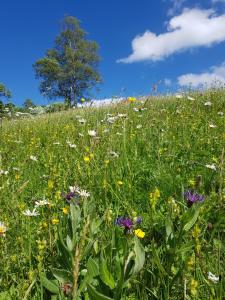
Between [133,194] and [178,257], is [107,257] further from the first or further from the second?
[133,194]

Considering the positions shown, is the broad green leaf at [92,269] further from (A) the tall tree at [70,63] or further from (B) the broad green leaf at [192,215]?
(A) the tall tree at [70,63]

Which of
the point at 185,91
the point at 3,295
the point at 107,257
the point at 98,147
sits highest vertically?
the point at 185,91

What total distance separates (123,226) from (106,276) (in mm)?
712

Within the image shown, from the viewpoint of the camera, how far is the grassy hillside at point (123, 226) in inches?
64.5

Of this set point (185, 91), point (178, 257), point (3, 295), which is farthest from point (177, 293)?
point (185, 91)

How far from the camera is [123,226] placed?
2299 millimetres

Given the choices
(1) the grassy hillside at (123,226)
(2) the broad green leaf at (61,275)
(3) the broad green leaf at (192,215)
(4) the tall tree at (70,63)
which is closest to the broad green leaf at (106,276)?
(1) the grassy hillside at (123,226)

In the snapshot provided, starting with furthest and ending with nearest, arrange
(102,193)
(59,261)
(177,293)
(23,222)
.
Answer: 1. (102,193)
2. (23,222)
3. (59,261)
4. (177,293)

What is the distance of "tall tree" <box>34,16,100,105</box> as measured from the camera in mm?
57156

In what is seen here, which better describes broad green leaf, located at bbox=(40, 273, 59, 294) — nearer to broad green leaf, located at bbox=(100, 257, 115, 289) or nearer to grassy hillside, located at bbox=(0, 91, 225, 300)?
grassy hillside, located at bbox=(0, 91, 225, 300)

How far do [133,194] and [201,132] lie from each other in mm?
1783

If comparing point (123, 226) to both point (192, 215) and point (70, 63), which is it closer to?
point (192, 215)

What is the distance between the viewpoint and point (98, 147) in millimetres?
4066

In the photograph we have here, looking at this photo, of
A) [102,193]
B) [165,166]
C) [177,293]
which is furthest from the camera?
[165,166]
